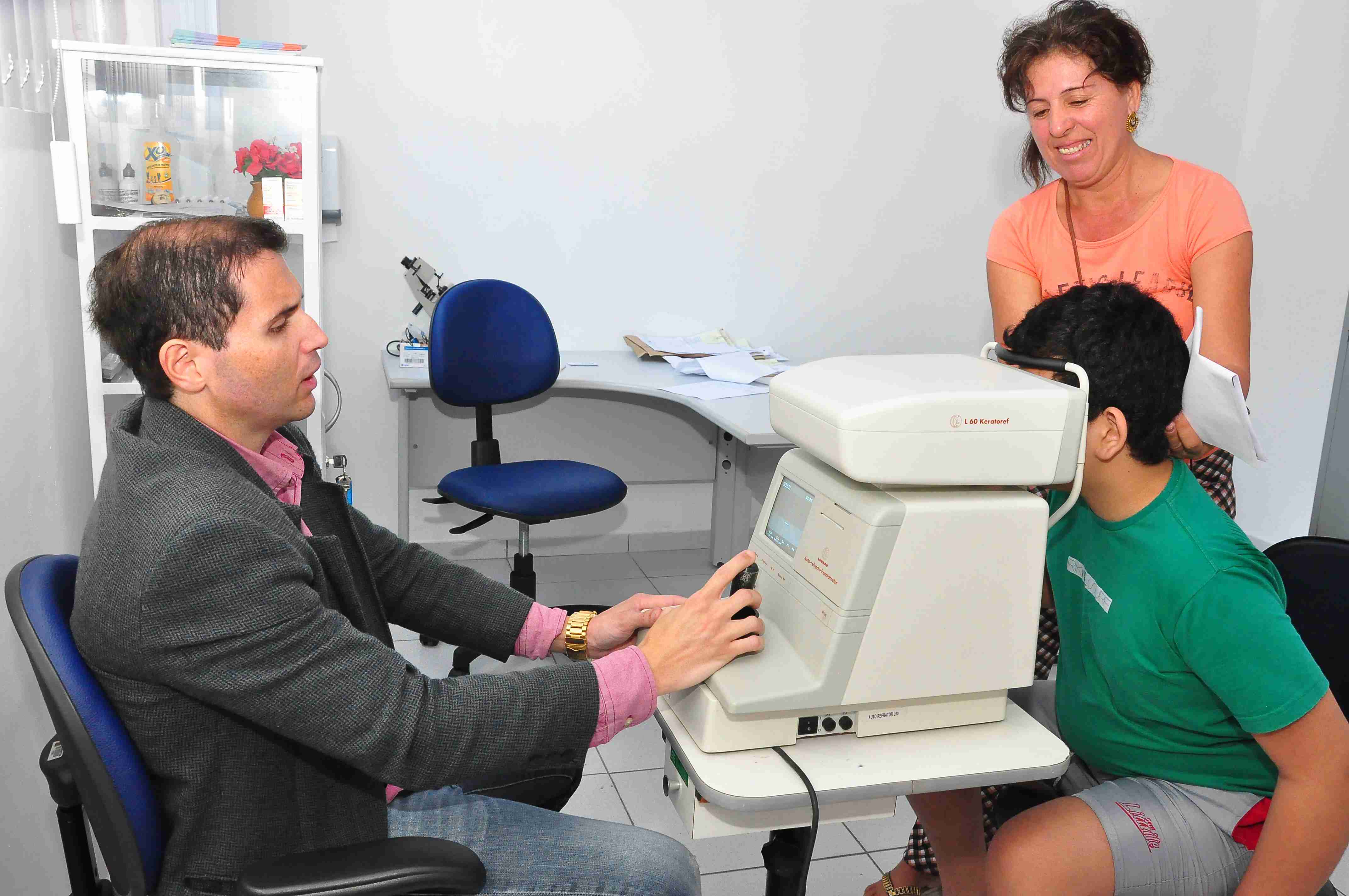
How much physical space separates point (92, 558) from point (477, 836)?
19.6 inches

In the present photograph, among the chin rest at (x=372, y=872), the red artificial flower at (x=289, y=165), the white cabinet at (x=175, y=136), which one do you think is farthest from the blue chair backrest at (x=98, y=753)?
the red artificial flower at (x=289, y=165)

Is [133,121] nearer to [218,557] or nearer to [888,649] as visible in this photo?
[218,557]

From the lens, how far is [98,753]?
927 mm

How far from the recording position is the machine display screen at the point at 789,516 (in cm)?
118

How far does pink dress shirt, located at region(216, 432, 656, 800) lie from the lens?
1.09 metres

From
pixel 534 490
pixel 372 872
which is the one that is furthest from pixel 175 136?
pixel 372 872

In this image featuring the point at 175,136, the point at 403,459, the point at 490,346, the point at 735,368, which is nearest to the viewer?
the point at 175,136

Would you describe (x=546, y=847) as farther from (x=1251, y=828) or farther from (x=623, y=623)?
(x=1251, y=828)

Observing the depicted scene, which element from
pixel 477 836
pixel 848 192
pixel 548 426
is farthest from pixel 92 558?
pixel 848 192

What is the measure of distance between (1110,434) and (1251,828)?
472 mm

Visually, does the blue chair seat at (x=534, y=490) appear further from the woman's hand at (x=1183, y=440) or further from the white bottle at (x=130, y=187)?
the woman's hand at (x=1183, y=440)

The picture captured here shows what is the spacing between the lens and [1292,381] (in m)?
3.92

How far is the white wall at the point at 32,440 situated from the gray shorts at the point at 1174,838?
1.53m

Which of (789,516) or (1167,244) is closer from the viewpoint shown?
(789,516)
